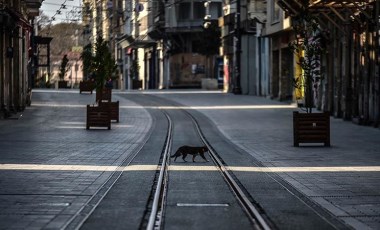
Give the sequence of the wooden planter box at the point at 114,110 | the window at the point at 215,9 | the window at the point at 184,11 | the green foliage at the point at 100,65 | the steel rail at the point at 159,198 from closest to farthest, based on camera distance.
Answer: the steel rail at the point at 159,198
the wooden planter box at the point at 114,110
the green foliage at the point at 100,65
the window at the point at 215,9
the window at the point at 184,11

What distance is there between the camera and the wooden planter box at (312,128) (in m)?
22.6

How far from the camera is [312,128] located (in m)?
22.8

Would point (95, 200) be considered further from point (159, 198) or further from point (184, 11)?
point (184, 11)

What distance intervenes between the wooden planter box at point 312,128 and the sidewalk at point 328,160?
0.34 metres

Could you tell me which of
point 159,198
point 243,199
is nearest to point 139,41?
point 159,198

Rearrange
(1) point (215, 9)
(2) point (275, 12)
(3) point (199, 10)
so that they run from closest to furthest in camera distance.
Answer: (2) point (275, 12) < (1) point (215, 9) < (3) point (199, 10)

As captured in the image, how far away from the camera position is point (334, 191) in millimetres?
13164

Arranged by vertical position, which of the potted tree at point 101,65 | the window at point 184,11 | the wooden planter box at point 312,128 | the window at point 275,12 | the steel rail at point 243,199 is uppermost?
the window at point 184,11

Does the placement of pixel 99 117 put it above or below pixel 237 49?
below

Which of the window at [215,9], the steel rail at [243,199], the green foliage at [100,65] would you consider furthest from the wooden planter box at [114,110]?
the window at [215,9]

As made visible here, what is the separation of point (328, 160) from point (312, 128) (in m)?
4.26

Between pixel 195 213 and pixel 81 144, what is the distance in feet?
41.5

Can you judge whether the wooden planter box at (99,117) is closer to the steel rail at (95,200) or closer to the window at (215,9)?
the steel rail at (95,200)

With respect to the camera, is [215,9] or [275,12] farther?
A: [215,9]
